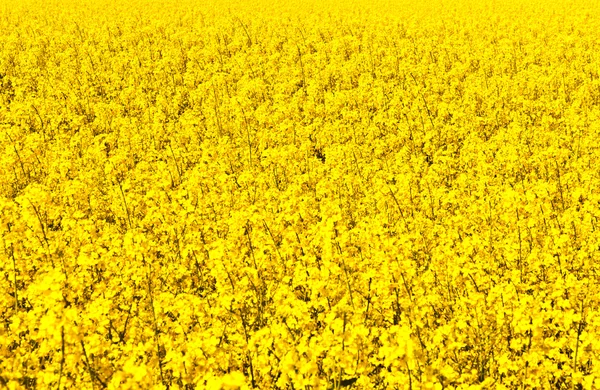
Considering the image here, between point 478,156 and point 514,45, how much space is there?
778 centimetres

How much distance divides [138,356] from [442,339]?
232 centimetres

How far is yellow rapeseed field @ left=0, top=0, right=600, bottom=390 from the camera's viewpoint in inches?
164

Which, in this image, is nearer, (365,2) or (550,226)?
(550,226)

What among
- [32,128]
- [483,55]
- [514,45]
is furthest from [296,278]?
[514,45]

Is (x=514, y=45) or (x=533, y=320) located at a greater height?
(x=514, y=45)

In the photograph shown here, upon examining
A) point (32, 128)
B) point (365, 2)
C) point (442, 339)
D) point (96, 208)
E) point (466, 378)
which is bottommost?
point (466, 378)

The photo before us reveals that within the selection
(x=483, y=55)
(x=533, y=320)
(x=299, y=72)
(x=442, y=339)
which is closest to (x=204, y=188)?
(x=442, y=339)

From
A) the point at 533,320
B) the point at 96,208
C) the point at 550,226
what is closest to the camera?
the point at 533,320

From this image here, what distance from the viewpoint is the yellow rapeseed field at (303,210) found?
4160mm

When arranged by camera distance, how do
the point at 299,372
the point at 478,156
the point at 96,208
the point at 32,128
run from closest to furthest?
the point at 299,372, the point at 96,208, the point at 478,156, the point at 32,128

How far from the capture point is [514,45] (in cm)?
1505

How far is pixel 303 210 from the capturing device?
262 inches

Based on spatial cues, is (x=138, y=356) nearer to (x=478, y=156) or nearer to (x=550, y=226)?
(x=550, y=226)

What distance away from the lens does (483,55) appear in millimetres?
14117
